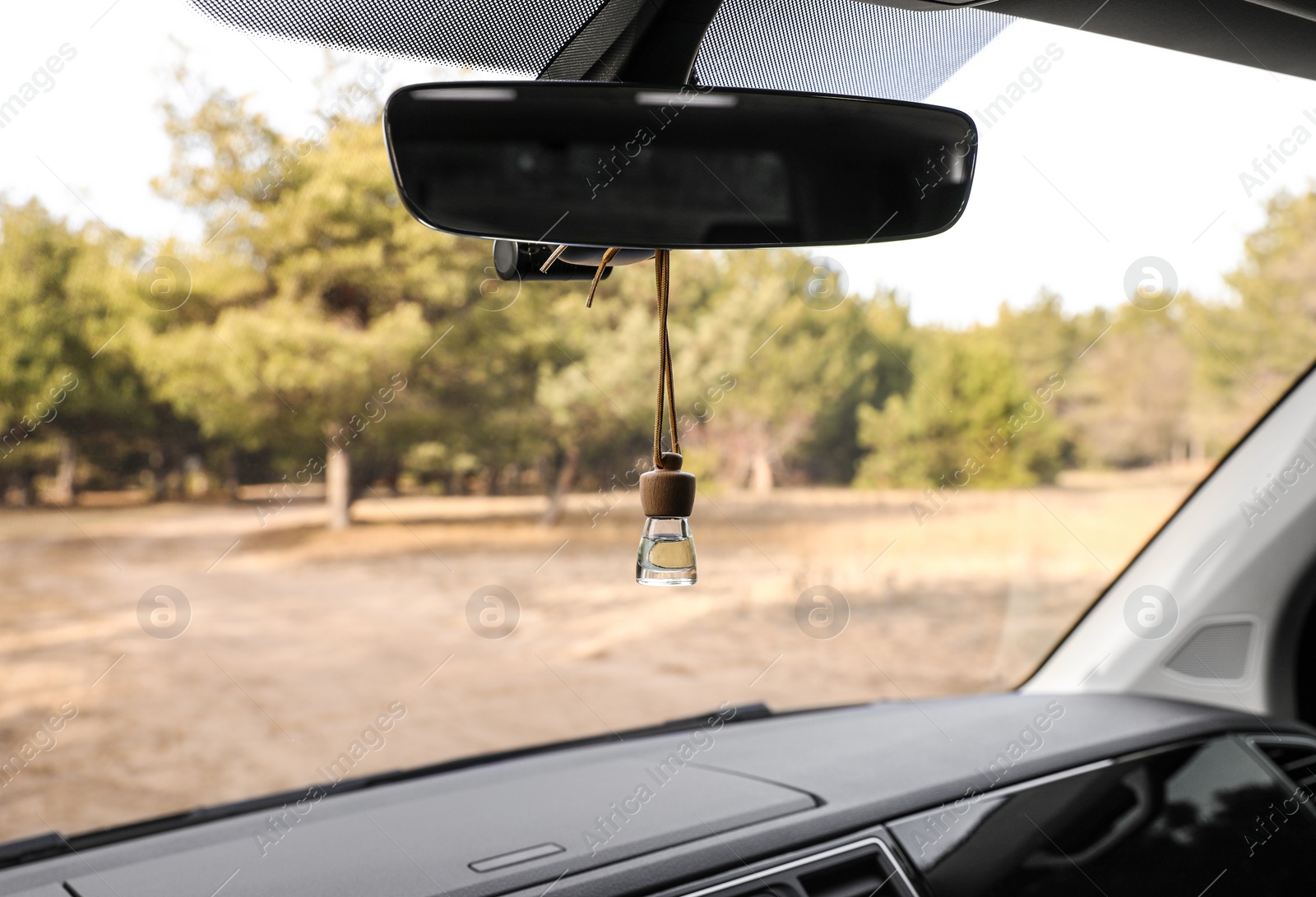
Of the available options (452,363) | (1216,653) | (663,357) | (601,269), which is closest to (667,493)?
(663,357)

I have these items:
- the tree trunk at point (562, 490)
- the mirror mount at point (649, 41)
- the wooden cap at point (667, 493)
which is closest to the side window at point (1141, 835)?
the wooden cap at point (667, 493)

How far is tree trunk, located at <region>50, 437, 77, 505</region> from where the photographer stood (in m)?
8.66

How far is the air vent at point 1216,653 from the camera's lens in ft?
6.03

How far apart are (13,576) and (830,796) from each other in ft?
32.1

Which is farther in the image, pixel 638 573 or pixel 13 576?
pixel 13 576

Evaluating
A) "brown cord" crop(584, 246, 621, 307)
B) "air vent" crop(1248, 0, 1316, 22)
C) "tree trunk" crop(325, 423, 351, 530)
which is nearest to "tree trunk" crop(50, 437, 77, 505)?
"tree trunk" crop(325, 423, 351, 530)

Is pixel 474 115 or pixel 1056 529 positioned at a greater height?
pixel 1056 529

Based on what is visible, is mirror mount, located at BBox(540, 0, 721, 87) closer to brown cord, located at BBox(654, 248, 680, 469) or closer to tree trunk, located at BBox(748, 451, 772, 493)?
brown cord, located at BBox(654, 248, 680, 469)

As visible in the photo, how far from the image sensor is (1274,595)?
184 centimetres

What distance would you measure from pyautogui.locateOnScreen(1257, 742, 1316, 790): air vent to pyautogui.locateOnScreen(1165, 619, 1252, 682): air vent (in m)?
0.28

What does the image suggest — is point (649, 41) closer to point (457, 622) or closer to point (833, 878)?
point (833, 878)

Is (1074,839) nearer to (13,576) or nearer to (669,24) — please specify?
(669,24)

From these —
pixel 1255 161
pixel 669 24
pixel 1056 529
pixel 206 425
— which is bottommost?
pixel 669 24

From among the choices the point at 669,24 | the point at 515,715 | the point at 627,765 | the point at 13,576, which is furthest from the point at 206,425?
the point at 669,24
